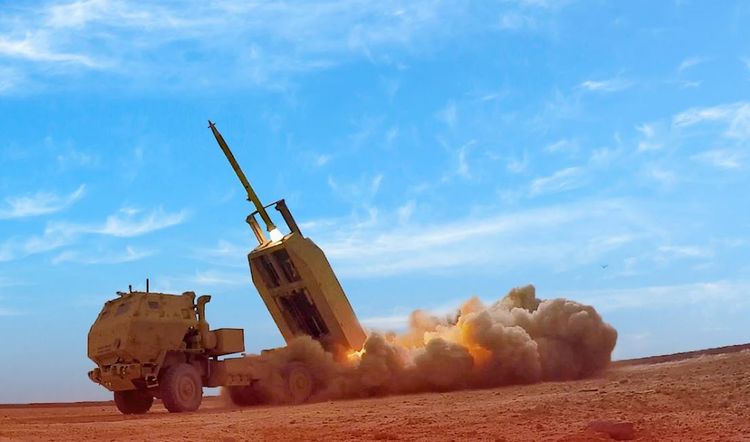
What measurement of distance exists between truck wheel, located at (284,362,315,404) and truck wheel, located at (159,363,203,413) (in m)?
2.78

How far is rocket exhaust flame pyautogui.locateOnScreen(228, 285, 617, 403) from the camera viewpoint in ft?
75.7

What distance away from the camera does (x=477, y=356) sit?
24.6 m

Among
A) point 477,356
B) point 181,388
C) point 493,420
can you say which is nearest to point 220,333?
point 181,388

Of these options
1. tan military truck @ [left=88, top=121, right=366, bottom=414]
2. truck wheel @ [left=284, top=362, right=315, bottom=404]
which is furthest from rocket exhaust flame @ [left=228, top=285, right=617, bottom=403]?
tan military truck @ [left=88, top=121, right=366, bottom=414]

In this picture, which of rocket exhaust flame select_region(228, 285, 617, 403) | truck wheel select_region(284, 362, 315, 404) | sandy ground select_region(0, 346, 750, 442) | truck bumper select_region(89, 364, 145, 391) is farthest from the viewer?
rocket exhaust flame select_region(228, 285, 617, 403)

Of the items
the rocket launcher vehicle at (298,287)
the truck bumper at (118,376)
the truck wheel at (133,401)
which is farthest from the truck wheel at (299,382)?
the truck bumper at (118,376)

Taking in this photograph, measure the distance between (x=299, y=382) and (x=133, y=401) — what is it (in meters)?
4.31

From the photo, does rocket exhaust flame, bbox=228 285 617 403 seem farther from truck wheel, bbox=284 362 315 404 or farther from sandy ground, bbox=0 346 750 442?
sandy ground, bbox=0 346 750 442

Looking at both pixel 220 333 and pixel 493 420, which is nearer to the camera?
pixel 493 420

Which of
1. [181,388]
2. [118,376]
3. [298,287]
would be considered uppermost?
[298,287]

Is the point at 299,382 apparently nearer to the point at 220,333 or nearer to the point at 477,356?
the point at 220,333

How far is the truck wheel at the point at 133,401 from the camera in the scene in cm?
2128

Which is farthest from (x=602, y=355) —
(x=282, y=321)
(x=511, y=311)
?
(x=282, y=321)

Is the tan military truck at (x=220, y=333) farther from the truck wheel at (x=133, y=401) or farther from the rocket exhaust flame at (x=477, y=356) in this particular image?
the rocket exhaust flame at (x=477, y=356)
